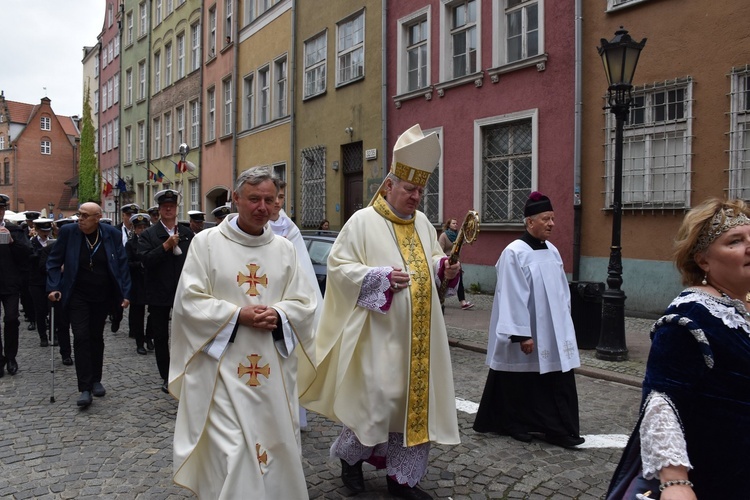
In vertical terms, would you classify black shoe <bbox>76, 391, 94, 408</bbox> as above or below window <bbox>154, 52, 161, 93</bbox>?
below

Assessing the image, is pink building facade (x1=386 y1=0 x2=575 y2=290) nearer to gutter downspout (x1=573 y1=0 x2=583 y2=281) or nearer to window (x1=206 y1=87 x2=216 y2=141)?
gutter downspout (x1=573 y1=0 x2=583 y2=281)

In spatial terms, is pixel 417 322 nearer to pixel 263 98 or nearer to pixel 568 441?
pixel 568 441

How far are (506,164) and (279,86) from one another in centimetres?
1183

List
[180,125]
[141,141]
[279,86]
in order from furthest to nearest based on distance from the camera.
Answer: [141,141]
[180,125]
[279,86]

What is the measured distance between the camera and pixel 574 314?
877 centimetres

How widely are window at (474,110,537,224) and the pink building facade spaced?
22 millimetres

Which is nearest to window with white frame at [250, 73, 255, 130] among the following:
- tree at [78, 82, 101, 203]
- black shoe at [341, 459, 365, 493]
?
black shoe at [341, 459, 365, 493]

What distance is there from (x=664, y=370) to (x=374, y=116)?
16.2m

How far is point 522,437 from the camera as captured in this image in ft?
16.6

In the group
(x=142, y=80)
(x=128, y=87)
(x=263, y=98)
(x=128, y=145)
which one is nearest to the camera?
(x=263, y=98)

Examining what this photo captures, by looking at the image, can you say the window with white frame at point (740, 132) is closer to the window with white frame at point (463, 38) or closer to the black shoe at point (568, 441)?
the window with white frame at point (463, 38)

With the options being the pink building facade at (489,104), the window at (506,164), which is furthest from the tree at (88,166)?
the window at (506,164)

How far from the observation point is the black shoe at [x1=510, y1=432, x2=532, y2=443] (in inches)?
198

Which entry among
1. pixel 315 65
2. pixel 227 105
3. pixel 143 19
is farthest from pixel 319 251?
pixel 143 19
